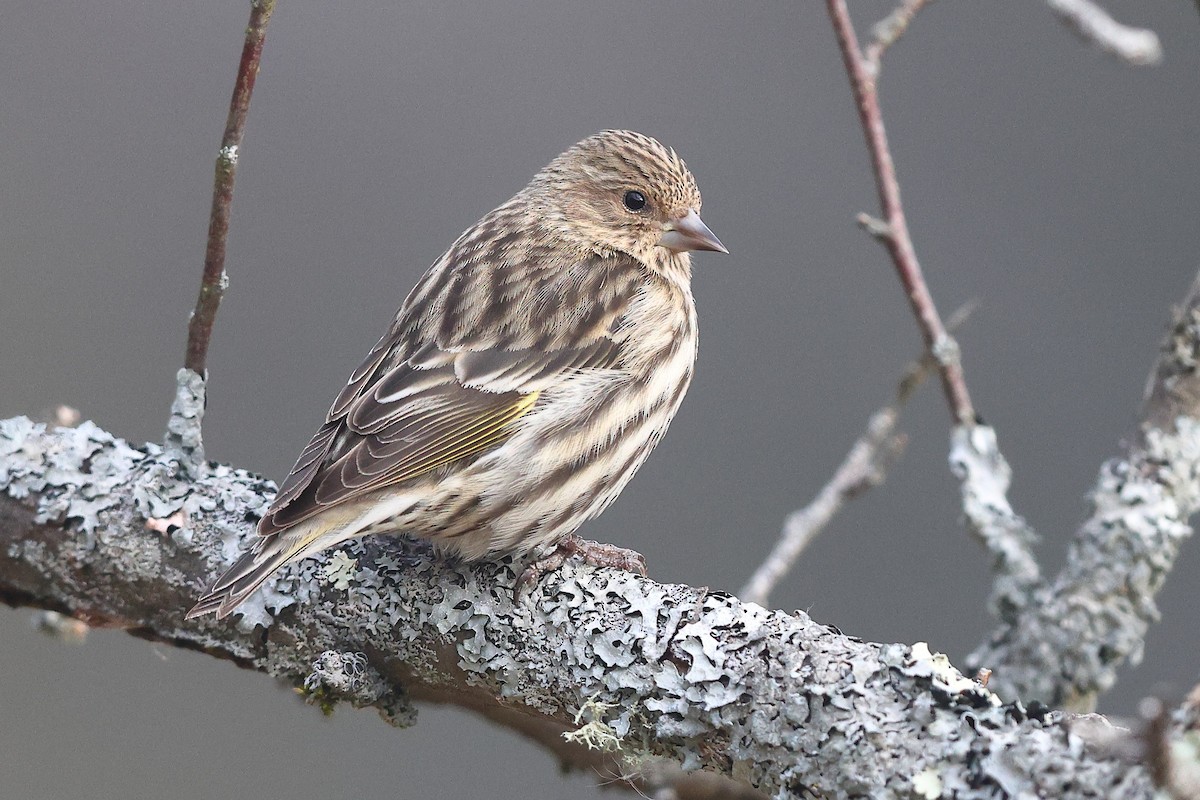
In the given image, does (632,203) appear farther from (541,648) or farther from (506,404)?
(541,648)

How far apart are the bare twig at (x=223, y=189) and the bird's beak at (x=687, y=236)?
5.26 ft

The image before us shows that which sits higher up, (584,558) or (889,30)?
(889,30)

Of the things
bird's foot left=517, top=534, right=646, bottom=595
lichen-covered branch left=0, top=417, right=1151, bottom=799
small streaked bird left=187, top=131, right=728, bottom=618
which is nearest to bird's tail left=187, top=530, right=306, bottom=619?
small streaked bird left=187, top=131, right=728, bottom=618

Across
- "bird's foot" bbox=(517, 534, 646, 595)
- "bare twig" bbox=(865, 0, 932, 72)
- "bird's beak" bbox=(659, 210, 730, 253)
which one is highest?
"bare twig" bbox=(865, 0, 932, 72)

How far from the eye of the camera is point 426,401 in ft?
10.8

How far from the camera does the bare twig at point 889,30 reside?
339 cm

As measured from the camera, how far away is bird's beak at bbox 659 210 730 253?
4129mm

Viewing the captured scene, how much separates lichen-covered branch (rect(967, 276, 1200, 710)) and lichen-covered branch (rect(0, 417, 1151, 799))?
3.57 feet

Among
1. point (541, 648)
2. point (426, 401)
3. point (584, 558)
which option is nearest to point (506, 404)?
point (426, 401)

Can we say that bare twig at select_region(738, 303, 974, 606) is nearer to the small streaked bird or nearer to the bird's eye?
the small streaked bird

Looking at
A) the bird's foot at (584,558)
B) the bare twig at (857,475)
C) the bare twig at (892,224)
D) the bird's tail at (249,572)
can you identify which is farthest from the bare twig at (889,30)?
the bird's tail at (249,572)

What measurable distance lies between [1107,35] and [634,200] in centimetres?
168

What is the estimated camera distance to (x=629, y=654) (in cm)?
264

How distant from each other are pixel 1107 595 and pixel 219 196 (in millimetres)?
2364
